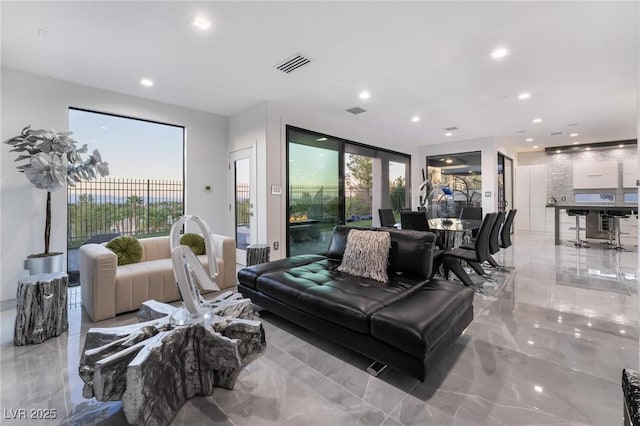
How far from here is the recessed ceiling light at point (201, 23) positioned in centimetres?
245

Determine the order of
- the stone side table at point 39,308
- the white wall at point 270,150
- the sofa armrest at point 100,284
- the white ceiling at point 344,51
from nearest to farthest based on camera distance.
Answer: the stone side table at point 39,308 → the white ceiling at point 344,51 → the sofa armrest at point 100,284 → the white wall at point 270,150

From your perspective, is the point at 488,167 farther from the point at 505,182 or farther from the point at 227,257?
the point at 227,257

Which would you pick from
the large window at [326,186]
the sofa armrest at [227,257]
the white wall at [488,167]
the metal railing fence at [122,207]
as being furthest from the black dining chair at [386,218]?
the metal railing fence at [122,207]

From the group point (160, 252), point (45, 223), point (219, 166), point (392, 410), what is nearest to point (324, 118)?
point (219, 166)

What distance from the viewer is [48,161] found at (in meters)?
3.03

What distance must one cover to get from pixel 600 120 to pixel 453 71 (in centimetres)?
471

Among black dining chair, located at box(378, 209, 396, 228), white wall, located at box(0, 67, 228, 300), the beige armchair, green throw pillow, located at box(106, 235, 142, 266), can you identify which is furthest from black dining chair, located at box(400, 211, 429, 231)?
white wall, located at box(0, 67, 228, 300)

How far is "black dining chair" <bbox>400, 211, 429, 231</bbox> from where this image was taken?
4.07 metres

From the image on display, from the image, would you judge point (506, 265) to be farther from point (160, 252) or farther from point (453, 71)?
point (160, 252)

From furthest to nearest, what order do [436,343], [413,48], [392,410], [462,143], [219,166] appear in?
[462,143] → [219,166] → [413,48] → [436,343] → [392,410]

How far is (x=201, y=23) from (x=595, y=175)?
35.8 ft

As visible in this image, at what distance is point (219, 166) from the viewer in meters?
5.30

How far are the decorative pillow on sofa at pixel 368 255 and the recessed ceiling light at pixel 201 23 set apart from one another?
8.07ft

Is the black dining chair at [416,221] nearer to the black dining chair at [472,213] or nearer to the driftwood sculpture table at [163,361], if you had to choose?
the black dining chair at [472,213]
